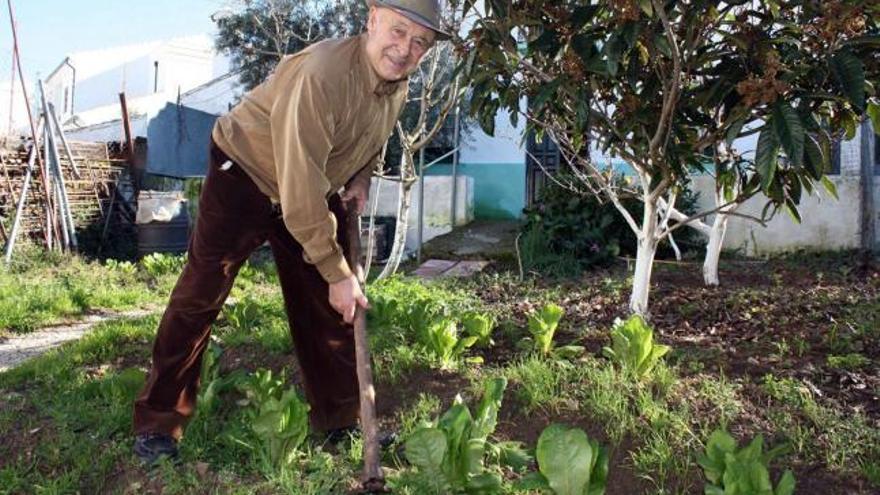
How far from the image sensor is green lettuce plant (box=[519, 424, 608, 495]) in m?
2.17

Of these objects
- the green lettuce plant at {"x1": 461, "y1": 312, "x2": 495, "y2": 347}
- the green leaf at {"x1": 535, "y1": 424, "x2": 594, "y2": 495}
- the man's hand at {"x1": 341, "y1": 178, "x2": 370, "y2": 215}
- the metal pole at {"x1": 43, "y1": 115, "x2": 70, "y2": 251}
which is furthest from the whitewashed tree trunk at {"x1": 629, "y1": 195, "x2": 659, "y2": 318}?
the metal pole at {"x1": 43, "y1": 115, "x2": 70, "y2": 251}

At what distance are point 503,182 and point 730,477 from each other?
10.3 metres

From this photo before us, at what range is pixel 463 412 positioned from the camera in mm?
2453

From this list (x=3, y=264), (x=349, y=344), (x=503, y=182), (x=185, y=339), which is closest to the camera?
(x=185, y=339)

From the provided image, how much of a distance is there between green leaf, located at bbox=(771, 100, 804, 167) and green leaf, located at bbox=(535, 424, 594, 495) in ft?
3.90

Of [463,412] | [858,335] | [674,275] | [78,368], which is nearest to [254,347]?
[78,368]

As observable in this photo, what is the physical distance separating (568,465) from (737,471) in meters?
0.46

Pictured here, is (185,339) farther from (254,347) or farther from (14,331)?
(14,331)

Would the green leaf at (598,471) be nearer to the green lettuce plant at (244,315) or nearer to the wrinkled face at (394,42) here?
the wrinkled face at (394,42)

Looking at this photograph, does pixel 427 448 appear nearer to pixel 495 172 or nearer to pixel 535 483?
pixel 535 483

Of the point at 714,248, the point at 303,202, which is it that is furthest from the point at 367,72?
the point at 714,248

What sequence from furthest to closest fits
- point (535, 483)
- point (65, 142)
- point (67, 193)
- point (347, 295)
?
point (67, 193) → point (65, 142) → point (347, 295) → point (535, 483)

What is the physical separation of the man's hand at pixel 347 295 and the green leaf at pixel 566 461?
30.0 inches

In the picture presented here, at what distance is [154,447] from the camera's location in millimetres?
2916
